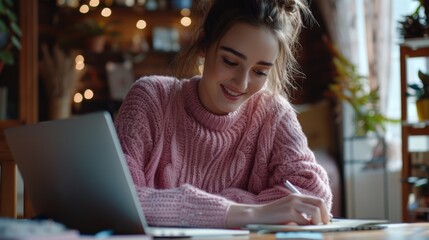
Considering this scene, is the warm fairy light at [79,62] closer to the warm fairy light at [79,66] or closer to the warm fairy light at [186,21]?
the warm fairy light at [79,66]

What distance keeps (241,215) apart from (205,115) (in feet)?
1.36

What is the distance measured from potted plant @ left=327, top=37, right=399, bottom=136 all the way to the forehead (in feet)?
9.83

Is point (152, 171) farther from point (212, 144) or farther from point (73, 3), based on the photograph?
point (73, 3)

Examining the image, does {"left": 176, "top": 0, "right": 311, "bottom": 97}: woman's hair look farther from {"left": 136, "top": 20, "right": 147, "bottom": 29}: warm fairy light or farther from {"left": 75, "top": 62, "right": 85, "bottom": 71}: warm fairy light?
{"left": 136, "top": 20, "right": 147, "bottom": 29}: warm fairy light

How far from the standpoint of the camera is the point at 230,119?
1723mm

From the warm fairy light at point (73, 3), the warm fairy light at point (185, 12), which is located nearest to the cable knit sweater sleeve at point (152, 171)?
the warm fairy light at point (73, 3)

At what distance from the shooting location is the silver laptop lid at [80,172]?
1.10 meters

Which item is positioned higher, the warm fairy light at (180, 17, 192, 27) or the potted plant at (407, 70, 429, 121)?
the warm fairy light at (180, 17, 192, 27)

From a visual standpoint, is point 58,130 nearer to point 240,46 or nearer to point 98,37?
point 240,46

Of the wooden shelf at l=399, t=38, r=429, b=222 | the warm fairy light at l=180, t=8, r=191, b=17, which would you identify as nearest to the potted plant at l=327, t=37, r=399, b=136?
the wooden shelf at l=399, t=38, r=429, b=222

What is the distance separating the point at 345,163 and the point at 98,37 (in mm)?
1890

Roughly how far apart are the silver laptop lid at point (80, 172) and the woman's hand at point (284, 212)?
9.8 inches

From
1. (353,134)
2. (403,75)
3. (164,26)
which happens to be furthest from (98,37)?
(403,75)

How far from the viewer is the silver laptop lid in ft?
3.60
